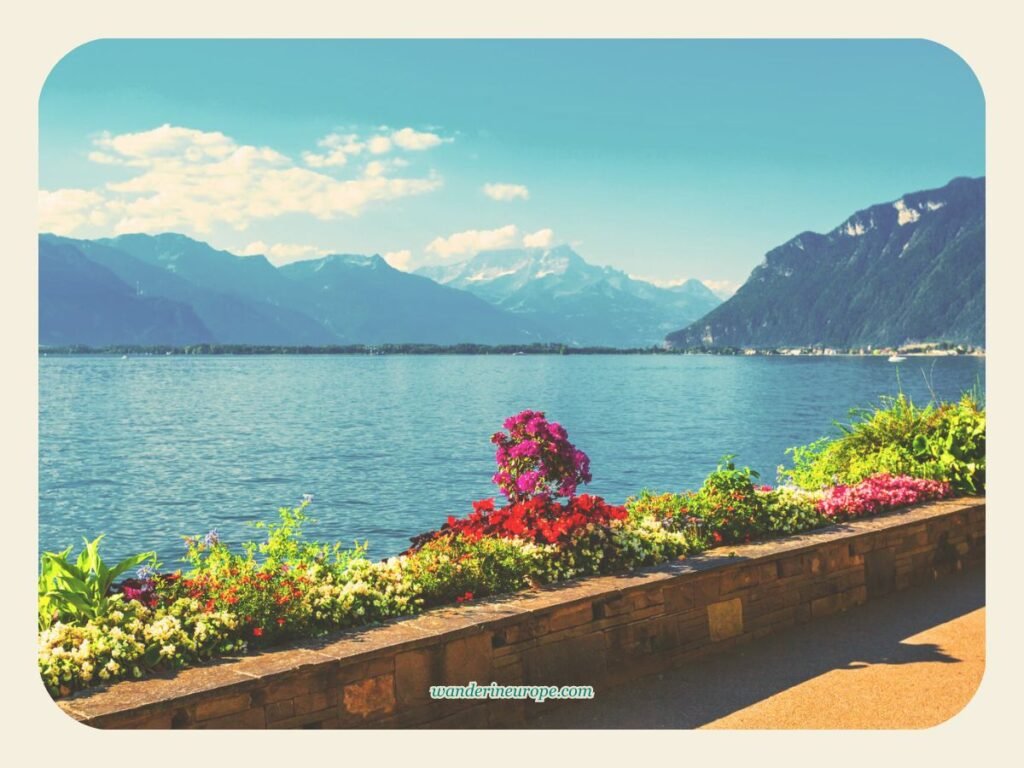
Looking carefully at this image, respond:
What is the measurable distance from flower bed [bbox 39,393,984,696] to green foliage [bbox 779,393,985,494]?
1.80 meters

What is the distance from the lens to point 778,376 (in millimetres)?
72188

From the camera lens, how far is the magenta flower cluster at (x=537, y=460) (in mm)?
6434

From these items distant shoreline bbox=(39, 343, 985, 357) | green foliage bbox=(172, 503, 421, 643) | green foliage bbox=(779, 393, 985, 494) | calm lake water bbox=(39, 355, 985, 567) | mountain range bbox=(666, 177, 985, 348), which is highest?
mountain range bbox=(666, 177, 985, 348)

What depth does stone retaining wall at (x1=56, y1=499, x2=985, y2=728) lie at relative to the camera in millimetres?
4379

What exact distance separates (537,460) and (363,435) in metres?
35.8

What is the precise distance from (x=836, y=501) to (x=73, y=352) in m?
7.52

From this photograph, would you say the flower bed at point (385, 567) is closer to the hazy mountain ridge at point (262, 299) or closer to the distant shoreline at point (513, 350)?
the hazy mountain ridge at point (262, 299)

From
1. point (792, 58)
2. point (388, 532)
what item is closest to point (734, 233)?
point (792, 58)

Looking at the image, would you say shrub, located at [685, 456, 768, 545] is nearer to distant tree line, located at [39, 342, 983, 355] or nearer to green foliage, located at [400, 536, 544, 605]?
green foliage, located at [400, 536, 544, 605]

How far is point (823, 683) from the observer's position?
5805 millimetres

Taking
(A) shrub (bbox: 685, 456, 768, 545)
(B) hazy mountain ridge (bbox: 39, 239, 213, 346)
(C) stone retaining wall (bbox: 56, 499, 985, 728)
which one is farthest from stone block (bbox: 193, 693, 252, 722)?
(A) shrub (bbox: 685, 456, 768, 545)

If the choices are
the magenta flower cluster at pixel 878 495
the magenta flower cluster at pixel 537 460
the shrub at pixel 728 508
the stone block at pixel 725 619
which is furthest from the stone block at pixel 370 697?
the magenta flower cluster at pixel 878 495

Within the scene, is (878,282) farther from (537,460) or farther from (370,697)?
(370,697)

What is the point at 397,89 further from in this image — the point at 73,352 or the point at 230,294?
the point at 230,294
